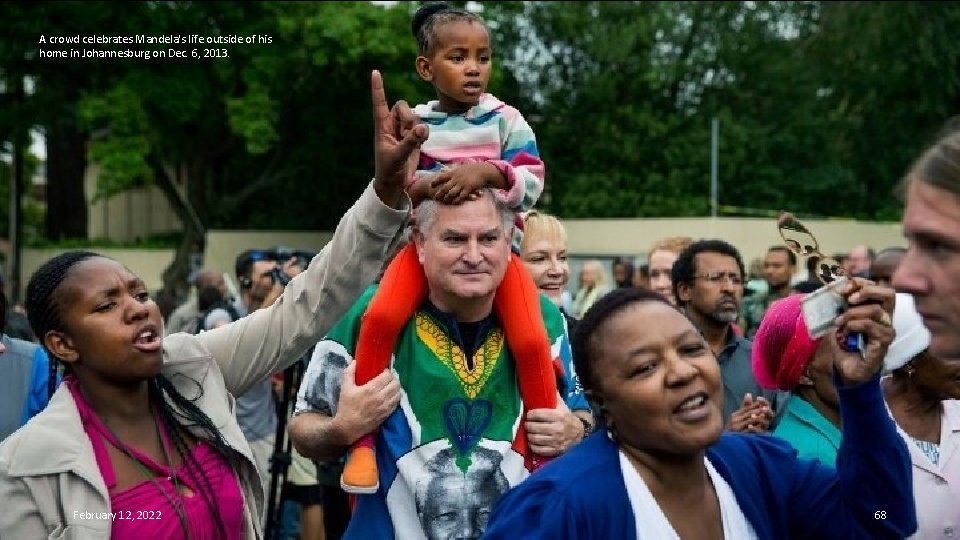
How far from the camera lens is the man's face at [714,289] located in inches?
242

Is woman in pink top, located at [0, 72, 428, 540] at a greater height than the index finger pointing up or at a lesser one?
lesser

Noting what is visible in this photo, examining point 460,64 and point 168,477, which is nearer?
point 168,477

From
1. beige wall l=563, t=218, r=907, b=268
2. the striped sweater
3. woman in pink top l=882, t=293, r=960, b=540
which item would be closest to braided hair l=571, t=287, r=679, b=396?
woman in pink top l=882, t=293, r=960, b=540

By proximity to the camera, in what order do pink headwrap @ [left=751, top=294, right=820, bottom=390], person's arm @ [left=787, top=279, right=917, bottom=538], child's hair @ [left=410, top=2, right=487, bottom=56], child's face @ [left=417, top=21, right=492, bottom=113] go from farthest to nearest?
1. child's hair @ [left=410, top=2, right=487, bottom=56]
2. child's face @ [left=417, top=21, right=492, bottom=113]
3. pink headwrap @ [left=751, top=294, right=820, bottom=390]
4. person's arm @ [left=787, top=279, right=917, bottom=538]

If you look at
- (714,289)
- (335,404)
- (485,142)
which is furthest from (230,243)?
(335,404)

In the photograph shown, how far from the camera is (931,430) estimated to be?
3.73m

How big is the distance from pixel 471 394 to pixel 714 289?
2.63 meters

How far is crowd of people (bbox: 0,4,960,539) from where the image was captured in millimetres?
2797

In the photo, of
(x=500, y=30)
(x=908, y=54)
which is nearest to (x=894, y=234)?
(x=908, y=54)

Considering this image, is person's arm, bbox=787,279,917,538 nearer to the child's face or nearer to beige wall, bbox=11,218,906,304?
the child's face

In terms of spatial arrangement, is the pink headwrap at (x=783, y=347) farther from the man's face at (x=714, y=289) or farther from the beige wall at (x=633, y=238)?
the beige wall at (x=633, y=238)

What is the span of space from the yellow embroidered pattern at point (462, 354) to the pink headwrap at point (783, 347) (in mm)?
826

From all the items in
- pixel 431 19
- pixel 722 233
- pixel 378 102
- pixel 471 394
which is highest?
pixel 431 19

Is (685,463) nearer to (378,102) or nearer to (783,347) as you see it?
(783,347)
